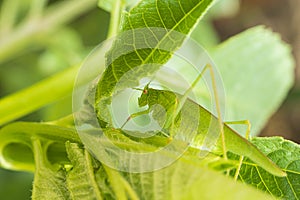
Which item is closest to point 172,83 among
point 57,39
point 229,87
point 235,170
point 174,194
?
point 235,170

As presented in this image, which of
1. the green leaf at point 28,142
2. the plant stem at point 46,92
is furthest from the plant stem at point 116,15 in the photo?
the green leaf at point 28,142

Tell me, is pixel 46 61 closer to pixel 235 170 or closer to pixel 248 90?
pixel 248 90

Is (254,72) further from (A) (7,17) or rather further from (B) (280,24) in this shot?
(B) (280,24)

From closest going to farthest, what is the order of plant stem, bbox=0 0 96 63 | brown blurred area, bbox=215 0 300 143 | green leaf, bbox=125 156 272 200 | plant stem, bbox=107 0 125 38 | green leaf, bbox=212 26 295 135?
green leaf, bbox=125 156 272 200
plant stem, bbox=107 0 125 38
green leaf, bbox=212 26 295 135
plant stem, bbox=0 0 96 63
brown blurred area, bbox=215 0 300 143

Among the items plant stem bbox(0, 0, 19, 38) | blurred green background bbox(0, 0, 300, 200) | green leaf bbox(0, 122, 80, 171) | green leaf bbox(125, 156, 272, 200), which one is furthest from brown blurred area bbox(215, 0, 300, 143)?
green leaf bbox(125, 156, 272, 200)

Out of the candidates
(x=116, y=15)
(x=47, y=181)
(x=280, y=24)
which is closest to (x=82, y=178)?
(x=47, y=181)

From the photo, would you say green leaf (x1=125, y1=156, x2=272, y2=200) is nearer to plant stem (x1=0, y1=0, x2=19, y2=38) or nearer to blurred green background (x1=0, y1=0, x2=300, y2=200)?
blurred green background (x1=0, y1=0, x2=300, y2=200)
